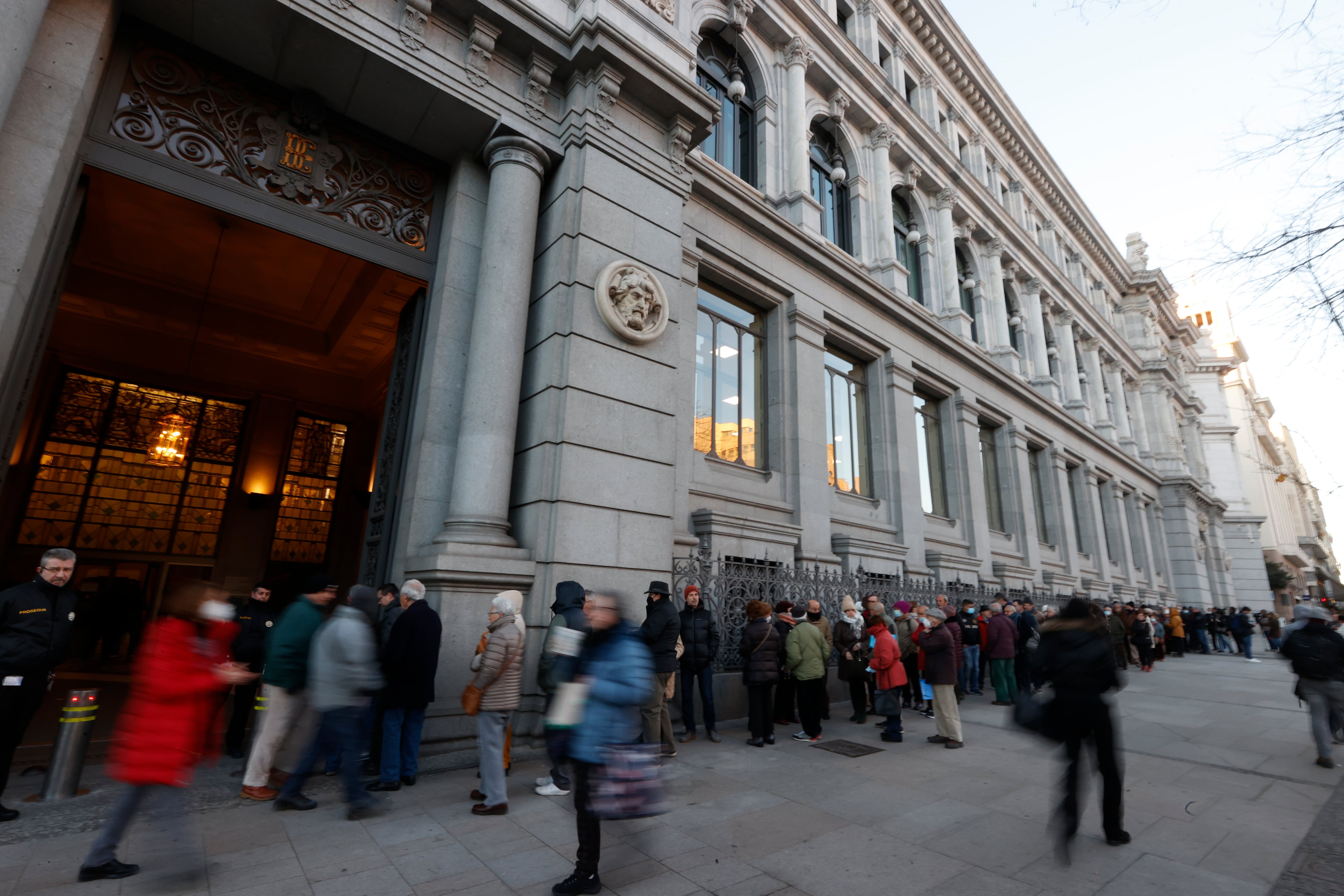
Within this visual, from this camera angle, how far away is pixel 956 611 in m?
12.2

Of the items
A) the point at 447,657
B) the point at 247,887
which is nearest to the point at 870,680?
the point at 447,657

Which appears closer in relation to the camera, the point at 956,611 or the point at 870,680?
the point at 870,680

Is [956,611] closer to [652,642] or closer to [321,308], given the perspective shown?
A: [652,642]

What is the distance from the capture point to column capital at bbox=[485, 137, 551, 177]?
8.41 m

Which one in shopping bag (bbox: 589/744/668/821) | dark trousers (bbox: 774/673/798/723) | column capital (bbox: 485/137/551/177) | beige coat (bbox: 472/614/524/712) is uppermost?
column capital (bbox: 485/137/551/177)

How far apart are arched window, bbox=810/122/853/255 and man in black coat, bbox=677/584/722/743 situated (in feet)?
36.8

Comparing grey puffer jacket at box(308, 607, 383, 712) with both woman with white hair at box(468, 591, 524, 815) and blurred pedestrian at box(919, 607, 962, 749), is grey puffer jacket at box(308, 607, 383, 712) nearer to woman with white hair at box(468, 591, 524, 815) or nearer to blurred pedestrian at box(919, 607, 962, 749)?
woman with white hair at box(468, 591, 524, 815)

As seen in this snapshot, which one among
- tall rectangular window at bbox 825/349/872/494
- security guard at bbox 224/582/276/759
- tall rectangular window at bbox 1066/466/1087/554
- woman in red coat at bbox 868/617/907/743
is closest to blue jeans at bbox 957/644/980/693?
tall rectangular window at bbox 825/349/872/494

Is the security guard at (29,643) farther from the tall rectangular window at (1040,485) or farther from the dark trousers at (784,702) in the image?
the tall rectangular window at (1040,485)

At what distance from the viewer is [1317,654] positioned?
7383 mm

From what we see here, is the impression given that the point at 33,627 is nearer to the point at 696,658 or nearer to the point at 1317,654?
the point at 696,658

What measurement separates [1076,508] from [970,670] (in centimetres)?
1647

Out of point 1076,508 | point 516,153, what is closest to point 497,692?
point 516,153

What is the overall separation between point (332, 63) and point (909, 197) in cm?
1638
